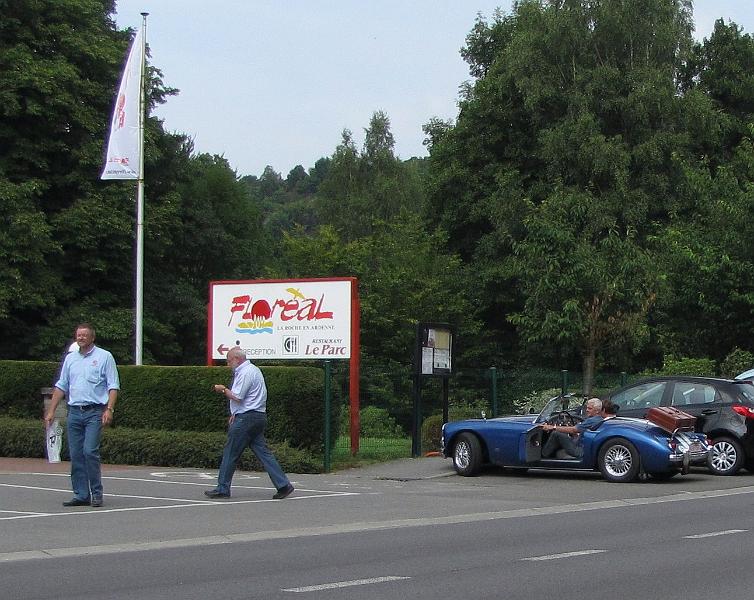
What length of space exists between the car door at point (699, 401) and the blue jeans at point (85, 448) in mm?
9704

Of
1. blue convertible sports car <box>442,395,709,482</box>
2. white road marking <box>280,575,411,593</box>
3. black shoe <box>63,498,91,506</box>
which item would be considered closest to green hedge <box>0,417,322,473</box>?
blue convertible sports car <box>442,395,709,482</box>

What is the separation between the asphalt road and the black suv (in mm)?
1864

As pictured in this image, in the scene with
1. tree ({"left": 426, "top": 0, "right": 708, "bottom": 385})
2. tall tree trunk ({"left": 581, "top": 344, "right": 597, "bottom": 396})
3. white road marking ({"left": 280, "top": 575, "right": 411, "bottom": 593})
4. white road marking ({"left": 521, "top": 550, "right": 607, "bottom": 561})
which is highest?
tree ({"left": 426, "top": 0, "right": 708, "bottom": 385})

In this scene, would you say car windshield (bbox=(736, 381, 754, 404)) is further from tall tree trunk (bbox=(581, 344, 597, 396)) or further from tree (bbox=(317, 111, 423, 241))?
tree (bbox=(317, 111, 423, 241))

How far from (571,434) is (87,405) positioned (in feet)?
24.4

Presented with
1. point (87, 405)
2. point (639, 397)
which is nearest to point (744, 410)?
point (639, 397)

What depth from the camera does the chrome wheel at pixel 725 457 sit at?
1858cm

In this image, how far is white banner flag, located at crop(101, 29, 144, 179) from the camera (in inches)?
1042

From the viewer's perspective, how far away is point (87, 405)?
1309cm

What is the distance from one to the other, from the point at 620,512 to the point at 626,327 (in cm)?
1684

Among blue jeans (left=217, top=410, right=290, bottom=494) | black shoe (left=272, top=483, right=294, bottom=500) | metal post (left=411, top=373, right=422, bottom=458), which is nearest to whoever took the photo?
blue jeans (left=217, top=410, right=290, bottom=494)

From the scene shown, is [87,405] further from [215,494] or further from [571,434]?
[571,434]

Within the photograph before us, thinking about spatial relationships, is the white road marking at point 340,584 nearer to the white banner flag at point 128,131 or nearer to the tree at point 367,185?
the white banner flag at point 128,131

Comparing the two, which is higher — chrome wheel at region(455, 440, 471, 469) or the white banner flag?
the white banner flag
